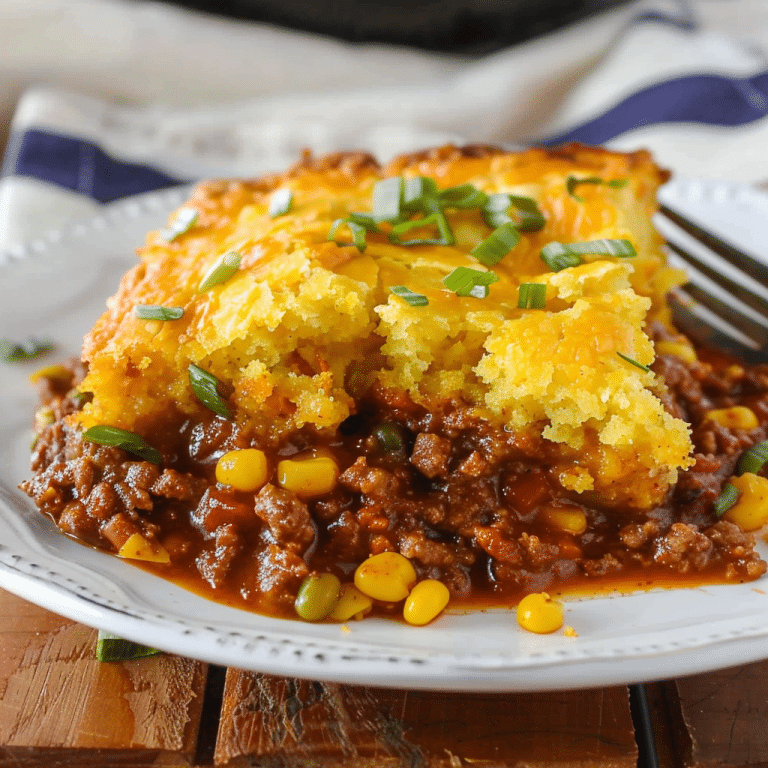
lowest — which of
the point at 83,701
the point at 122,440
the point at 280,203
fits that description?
the point at 83,701

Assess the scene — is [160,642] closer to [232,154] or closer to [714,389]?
[714,389]

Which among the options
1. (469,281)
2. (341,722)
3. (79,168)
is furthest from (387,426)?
(79,168)

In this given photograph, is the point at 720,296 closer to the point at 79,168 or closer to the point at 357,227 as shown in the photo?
the point at 357,227

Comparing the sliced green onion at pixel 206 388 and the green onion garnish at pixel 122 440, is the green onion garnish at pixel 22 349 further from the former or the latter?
the sliced green onion at pixel 206 388

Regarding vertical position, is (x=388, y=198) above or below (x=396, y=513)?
above

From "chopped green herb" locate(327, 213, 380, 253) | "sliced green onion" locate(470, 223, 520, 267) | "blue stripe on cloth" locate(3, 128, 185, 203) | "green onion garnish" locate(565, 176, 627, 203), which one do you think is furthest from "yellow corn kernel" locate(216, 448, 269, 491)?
"blue stripe on cloth" locate(3, 128, 185, 203)

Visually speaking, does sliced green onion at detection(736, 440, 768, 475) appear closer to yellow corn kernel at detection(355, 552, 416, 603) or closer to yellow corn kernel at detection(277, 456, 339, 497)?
yellow corn kernel at detection(355, 552, 416, 603)
